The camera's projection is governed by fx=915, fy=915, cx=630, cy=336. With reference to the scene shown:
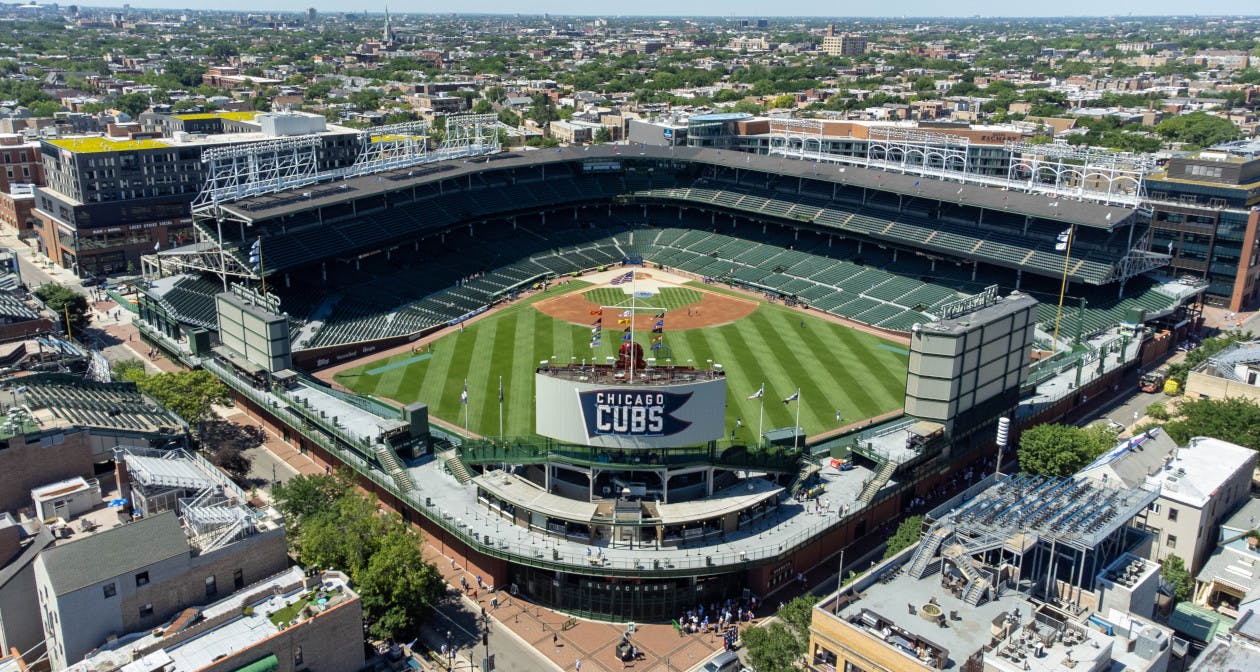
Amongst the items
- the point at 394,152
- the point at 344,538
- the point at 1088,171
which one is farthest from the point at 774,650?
the point at 394,152

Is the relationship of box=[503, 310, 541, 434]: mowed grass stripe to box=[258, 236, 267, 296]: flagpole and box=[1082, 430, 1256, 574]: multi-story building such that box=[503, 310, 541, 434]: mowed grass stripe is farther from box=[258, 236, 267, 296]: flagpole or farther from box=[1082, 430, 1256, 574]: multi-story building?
box=[1082, 430, 1256, 574]: multi-story building

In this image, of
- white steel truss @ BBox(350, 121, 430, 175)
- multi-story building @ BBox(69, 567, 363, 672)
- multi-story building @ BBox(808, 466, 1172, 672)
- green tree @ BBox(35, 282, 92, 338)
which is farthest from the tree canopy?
white steel truss @ BBox(350, 121, 430, 175)

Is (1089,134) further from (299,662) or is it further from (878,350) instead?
(299,662)

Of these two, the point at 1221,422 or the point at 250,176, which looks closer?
the point at 1221,422

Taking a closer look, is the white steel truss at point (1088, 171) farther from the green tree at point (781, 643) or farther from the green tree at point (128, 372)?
the green tree at point (128, 372)

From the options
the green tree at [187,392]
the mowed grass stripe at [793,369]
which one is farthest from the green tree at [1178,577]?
the green tree at [187,392]

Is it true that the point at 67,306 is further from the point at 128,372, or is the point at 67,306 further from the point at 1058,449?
the point at 1058,449
